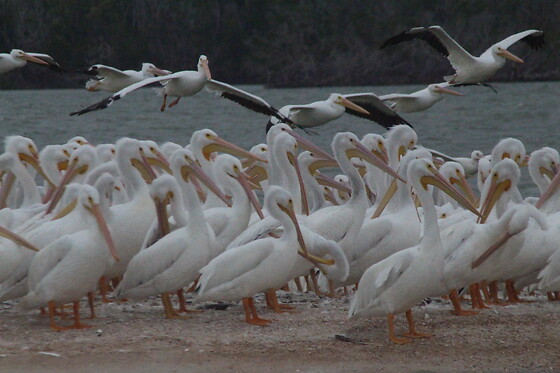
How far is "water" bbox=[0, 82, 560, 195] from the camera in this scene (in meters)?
28.0

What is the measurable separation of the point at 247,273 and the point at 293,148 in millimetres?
2002

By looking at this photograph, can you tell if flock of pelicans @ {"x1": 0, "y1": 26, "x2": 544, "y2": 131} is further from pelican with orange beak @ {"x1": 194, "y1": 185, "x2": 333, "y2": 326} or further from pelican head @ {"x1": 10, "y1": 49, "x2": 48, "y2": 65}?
pelican with orange beak @ {"x1": 194, "y1": 185, "x2": 333, "y2": 326}

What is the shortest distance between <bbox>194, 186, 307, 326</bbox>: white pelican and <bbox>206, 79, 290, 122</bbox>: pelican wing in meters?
3.62

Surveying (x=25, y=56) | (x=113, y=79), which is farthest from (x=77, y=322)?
(x=25, y=56)

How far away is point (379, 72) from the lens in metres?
50.4

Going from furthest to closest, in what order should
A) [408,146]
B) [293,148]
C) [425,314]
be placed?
1. [408,146]
2. [293,148]
3. [425,314]

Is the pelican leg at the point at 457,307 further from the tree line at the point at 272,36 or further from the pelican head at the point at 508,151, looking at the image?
the tree line at the point at 272,36

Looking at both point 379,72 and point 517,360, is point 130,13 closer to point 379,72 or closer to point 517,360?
point 379,72

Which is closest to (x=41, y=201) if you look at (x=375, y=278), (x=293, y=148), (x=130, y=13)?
(x=293, y=148)

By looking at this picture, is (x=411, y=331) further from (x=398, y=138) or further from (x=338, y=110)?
(x=338, y=110)

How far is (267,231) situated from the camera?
26.0 ft

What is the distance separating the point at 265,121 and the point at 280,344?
32.2 meters

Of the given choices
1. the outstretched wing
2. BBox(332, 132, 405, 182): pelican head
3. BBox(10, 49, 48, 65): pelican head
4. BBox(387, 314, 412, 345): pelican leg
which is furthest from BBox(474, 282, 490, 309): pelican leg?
BBox(10, 49, 48, 65): pelican head

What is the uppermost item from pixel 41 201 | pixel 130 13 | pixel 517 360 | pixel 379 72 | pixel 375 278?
pixel 130 13
